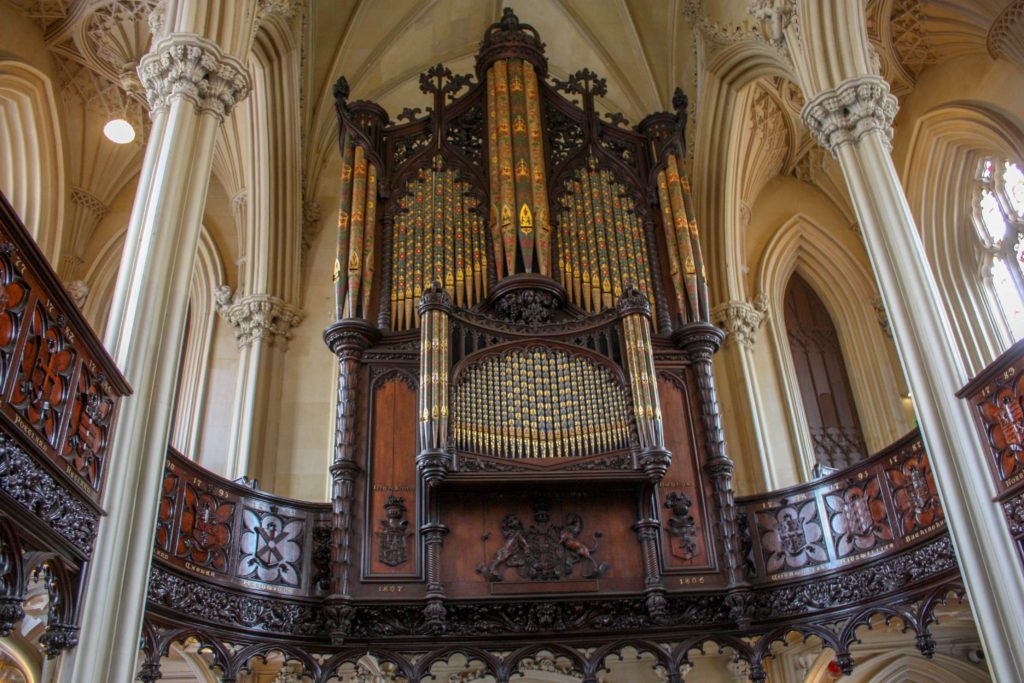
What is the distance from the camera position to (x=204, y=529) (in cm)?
973

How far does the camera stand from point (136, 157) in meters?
16.7

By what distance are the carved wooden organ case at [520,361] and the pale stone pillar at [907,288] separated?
8.36 ft

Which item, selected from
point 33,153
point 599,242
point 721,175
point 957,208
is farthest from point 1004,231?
point 33,153

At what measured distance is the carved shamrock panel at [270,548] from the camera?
33.2 ft

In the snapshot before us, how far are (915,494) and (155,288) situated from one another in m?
7.82

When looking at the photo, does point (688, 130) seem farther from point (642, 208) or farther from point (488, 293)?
point (488, 293)

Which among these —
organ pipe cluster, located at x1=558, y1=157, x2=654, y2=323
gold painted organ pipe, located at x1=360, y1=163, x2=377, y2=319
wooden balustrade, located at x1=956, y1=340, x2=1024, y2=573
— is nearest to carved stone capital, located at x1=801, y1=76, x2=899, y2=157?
organ pipe cluster, located at x1=558, y1=157, x2=654, y2=323

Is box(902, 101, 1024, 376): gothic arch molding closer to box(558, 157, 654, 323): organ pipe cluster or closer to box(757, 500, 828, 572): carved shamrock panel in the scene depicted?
box(757, 500, 828, 572): carved shamrock panel

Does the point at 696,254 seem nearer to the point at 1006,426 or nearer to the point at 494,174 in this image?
the point at 494,174

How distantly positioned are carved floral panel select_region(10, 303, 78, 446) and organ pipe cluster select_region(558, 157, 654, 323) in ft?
22.6

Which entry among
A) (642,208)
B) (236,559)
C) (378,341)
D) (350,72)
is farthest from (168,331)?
(350,72)

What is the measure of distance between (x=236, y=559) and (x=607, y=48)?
12.2 m

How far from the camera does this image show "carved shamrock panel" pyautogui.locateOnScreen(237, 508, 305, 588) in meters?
10.1

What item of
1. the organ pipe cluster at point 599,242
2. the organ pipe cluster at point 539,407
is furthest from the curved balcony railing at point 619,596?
the organ pipe cluster at point 599,242
